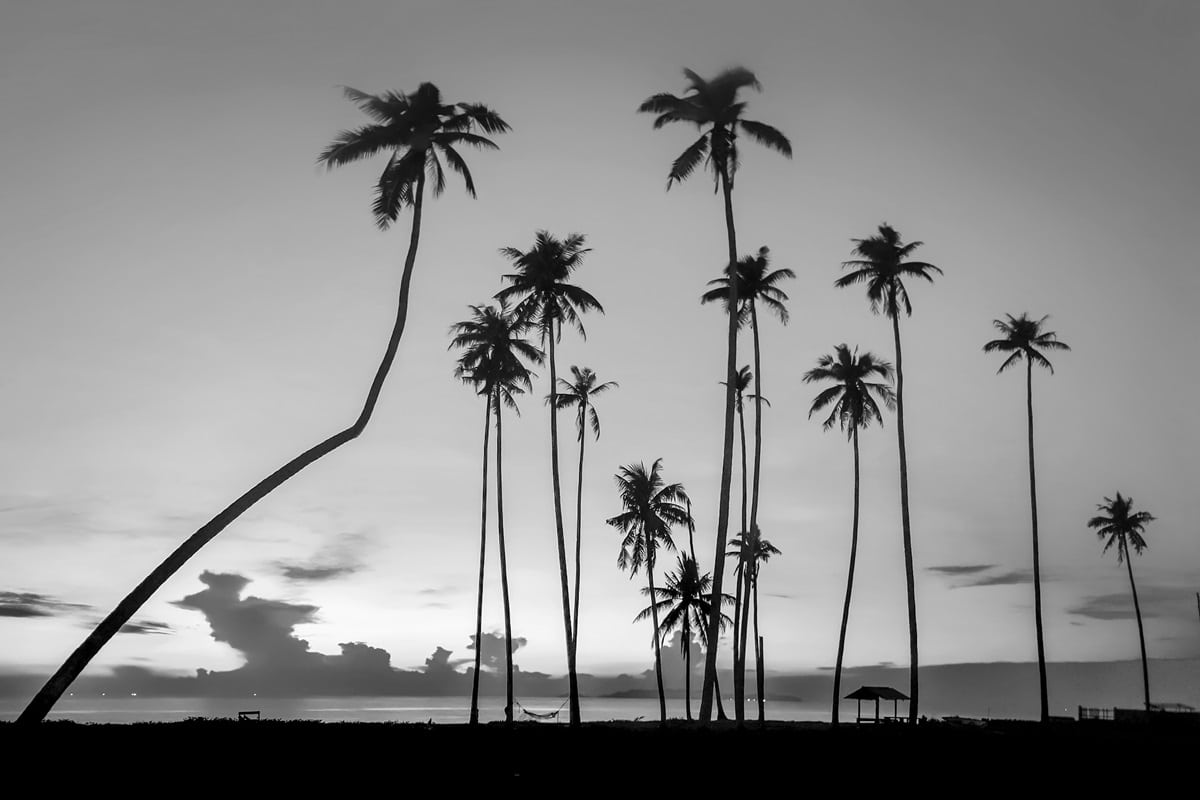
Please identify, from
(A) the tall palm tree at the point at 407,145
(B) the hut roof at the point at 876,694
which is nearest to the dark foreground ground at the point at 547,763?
(A) the tall palm tree at the point at 407,145

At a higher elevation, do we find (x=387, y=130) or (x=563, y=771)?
(x=387, y=130)

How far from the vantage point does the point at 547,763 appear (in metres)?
18.9

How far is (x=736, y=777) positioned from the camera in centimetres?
1747

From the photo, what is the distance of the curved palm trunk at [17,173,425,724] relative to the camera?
20812 millimetres

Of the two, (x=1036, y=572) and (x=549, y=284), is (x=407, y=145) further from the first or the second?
(x=1036, y=572)

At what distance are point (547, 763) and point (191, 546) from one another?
35.6ft

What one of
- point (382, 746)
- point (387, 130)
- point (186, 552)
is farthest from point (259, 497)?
point (387, 130)

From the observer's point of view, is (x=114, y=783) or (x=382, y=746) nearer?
(x=114, y=783)

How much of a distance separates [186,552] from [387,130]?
13971 millimetres

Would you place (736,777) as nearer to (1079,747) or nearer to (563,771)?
(563,771)

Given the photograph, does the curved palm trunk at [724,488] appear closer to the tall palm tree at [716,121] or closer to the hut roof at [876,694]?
A: the tall palm tree at [716,121]

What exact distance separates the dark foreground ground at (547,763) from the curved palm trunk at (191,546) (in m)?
1.05

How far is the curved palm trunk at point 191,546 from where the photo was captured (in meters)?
20.8

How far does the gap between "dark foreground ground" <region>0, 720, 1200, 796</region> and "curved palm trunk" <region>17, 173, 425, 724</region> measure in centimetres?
105
